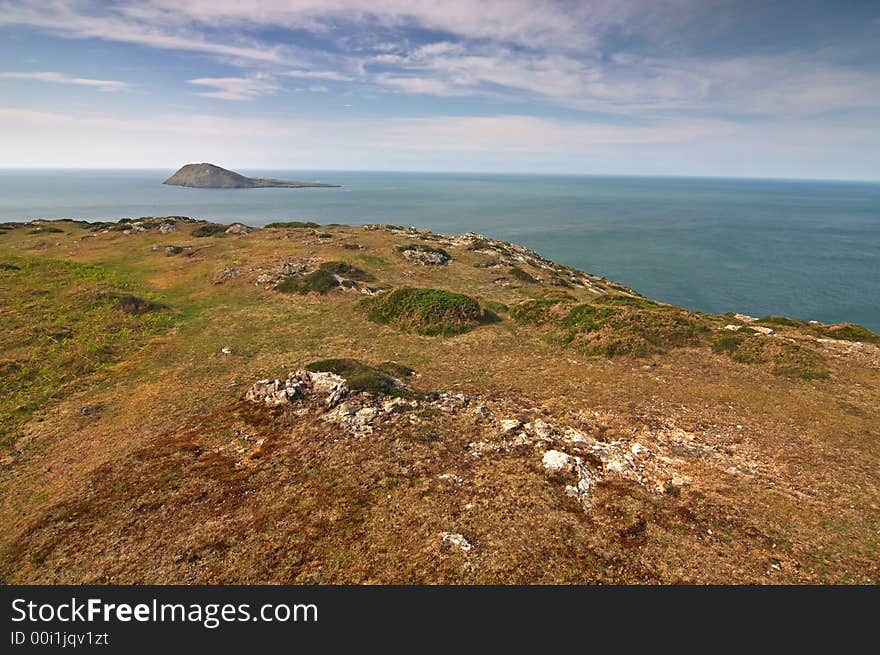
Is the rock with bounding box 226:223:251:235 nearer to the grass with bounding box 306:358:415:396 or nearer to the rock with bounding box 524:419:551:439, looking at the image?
the grass with bounding box 306:358:415:396

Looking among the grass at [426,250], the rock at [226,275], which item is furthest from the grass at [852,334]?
the rock at [226,275]

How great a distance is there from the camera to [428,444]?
48.6 feet

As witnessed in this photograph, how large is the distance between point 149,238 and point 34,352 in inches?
1605

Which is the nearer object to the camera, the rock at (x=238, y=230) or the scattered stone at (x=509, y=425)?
the scattered stone at (x=509, y=425)

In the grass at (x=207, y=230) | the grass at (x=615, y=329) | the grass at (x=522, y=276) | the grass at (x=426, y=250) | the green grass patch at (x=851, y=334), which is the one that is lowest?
the green grass patch at (x=851, y=334)

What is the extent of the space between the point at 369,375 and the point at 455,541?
31.4ft

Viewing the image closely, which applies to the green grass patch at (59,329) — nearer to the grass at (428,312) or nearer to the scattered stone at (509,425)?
the grass at (428,312)

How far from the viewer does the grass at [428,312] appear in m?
28.5

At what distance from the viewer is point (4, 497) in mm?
13094

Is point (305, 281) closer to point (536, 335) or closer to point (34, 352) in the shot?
point (34, 352)

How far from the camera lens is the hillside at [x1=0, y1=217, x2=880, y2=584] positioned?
33.8 feet

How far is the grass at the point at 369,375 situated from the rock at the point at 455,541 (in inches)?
312

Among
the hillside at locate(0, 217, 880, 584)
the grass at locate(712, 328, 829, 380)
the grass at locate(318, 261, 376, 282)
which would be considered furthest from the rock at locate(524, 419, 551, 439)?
the grass at locate(318, 261, 376, 282)

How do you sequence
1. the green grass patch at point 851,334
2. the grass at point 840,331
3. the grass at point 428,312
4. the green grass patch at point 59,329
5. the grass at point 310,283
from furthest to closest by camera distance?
the grass at point 310,283 → the grass at point 428,312 → the grass at point 840,331 → the green grass patch at point 851,334 → the green grass patch at point 59,329
